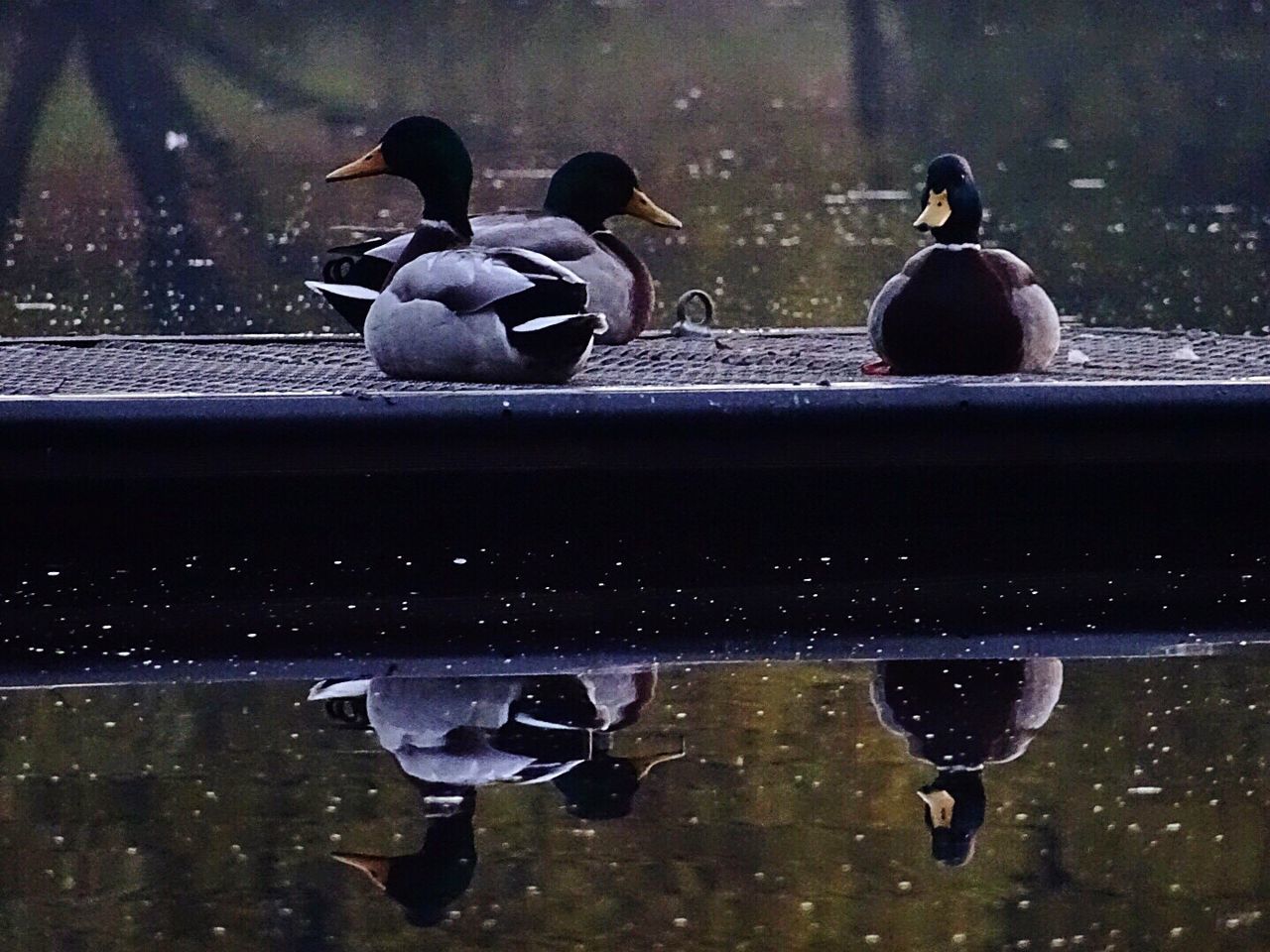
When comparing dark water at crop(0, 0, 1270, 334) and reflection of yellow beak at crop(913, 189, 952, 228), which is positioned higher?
reflection of yellow beak at crop(913, 189, 952, 228)

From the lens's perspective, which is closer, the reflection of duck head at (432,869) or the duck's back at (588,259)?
the reflection of duck head at (432,869)

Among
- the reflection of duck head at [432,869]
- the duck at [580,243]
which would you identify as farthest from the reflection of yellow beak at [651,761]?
the duck at [580,243]

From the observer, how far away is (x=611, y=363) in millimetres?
8336

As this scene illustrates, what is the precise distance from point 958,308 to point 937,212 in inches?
13.6

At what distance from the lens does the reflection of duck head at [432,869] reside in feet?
15.0

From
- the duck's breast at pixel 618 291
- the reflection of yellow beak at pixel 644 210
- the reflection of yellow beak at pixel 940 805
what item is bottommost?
the reflection of yellow beak at pixel 940 805

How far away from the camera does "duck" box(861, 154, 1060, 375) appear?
7750 mm

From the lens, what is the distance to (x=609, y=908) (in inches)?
179

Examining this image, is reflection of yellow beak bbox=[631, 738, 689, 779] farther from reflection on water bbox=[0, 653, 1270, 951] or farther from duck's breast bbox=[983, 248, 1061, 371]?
duck's breast bbox=[983, 248, 1061, 371]

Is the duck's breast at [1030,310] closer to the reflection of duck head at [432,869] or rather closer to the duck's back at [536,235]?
the duck's back at [536,235]

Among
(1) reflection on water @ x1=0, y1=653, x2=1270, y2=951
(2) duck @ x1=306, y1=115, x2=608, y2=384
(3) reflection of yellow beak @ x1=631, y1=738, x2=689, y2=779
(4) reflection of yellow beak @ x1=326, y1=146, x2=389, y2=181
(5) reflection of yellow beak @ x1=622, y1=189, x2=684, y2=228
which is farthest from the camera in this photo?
(5) reflection of yellow beak @ x1=622, y1=189, x2=684, y2=228

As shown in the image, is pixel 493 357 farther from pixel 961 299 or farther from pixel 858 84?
pixel 858 84

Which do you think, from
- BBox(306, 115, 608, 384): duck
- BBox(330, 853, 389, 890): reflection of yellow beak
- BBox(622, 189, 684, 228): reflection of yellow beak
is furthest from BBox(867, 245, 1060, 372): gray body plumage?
BBox(330, 853, 389, 890): reflection of yellow beak

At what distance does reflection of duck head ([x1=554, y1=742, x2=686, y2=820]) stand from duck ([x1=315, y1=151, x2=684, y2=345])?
3277mm
